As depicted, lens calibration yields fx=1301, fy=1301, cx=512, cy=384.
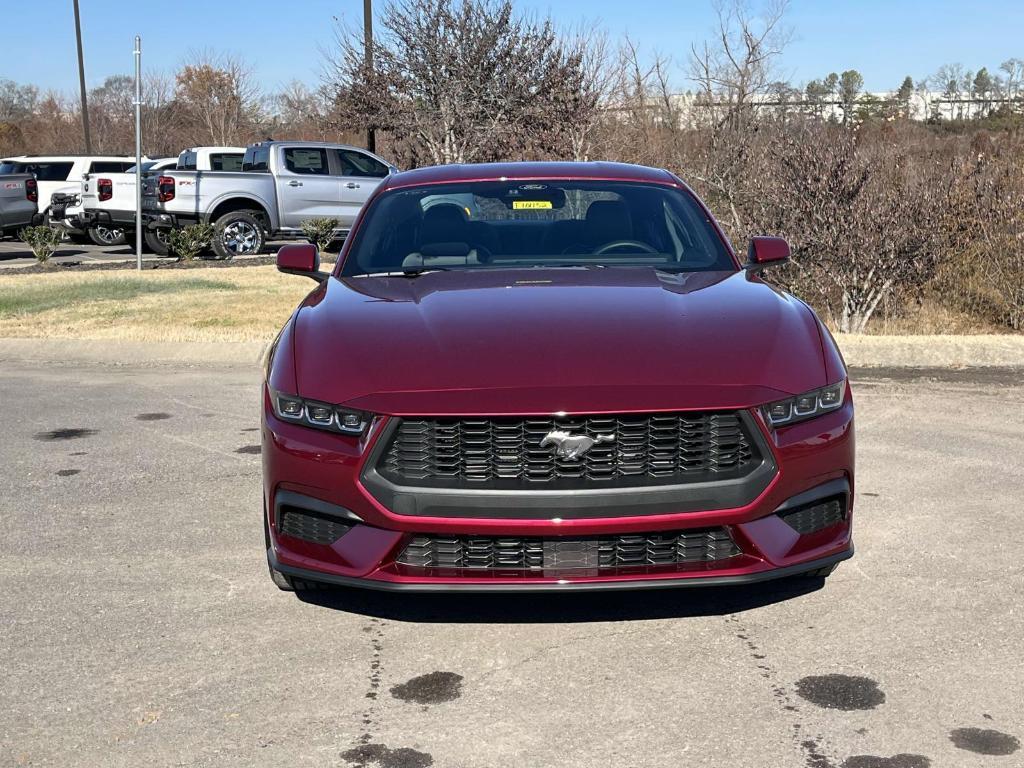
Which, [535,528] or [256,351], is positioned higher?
[535,528]

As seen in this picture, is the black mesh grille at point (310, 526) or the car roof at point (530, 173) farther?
the car roof at point (530, 173)

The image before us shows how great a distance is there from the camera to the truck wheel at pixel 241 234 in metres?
21.7

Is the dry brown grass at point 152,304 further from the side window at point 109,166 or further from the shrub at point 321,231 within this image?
the side window at point 109,166

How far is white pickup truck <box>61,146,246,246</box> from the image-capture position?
23.3 metres

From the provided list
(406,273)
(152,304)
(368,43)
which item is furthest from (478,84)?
(406,273)

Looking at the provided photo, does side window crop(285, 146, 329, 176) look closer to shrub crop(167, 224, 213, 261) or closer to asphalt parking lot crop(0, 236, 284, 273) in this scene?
asphalt parking lot crop(0, 236, 284, 273)

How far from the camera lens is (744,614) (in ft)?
15.1

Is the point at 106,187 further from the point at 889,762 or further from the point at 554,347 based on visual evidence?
the point at 889,762

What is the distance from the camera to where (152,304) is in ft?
46.8

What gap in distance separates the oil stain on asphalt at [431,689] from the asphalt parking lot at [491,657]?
12 mm

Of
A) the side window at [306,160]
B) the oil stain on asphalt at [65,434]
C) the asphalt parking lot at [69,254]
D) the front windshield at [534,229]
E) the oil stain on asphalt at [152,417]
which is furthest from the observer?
the side window at [306,160]

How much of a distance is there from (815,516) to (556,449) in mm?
936

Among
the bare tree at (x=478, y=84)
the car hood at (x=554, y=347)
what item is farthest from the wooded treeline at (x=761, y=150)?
the car hood at (x=554, y=347)

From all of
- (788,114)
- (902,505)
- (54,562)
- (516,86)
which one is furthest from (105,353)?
(516,86)
